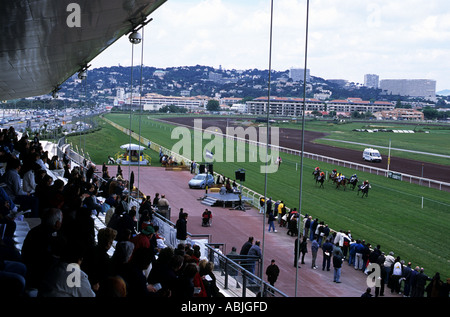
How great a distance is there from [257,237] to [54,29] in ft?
38.1

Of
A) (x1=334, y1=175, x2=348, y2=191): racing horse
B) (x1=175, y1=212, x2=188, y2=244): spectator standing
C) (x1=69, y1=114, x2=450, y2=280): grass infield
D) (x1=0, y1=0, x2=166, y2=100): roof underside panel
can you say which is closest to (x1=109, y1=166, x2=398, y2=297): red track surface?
(x1=175, y1=212, x2=188, y2=244): spectator standing

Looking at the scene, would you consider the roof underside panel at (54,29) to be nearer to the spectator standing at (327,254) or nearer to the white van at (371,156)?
the spectator standing at (327,254)

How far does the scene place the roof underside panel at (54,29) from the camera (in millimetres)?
5605

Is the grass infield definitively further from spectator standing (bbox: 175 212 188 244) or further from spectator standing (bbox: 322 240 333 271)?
spectator standing (bbox: 175 212 188 244)

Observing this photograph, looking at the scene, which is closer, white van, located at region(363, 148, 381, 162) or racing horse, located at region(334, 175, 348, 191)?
racing horse, located at region(334, 175, 348, 191)

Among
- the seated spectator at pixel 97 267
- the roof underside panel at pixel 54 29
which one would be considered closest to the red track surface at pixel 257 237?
the roof underside panel at pixel 54 29

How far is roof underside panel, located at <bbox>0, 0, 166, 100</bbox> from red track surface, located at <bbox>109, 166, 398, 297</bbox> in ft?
10.6

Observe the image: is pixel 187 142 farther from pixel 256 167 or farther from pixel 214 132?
pixel 256 167

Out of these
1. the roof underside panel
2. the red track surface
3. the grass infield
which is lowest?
the red track surface

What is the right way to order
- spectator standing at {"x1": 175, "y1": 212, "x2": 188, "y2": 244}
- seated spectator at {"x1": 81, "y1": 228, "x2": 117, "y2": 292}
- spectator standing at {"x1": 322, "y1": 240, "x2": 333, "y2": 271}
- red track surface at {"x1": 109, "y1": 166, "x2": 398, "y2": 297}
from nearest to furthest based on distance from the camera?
seated spectator at {"x1": 81, "y1": 228, "x2": 117, "y2": 292}
spectator standing at {"x1": 175, "y1": 212, "x2": 188, "y2": 244}
red track surface at {"x1": 109, "y1": 166, "x2": 398, "y2": 297}
spectator standing at {"x1": 322, "y1": 240, "x2": 333, "y2": 271}

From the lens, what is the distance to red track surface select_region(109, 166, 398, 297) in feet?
40.6

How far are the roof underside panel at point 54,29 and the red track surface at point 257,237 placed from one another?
3.22 m
